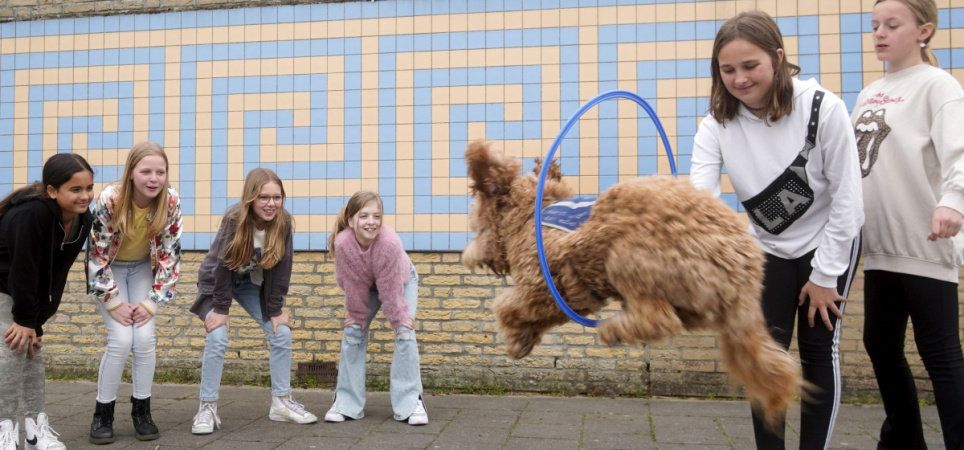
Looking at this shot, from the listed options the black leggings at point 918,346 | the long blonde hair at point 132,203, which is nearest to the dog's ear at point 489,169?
the black leggings at point 918,346

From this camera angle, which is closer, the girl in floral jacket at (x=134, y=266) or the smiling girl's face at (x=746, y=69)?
the smiling girl's face at (x=746, y=69)

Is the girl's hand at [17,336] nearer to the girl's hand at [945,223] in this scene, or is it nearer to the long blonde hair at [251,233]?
the long blonde hair at [251,233]

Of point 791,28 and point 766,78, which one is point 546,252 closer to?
point 766,78

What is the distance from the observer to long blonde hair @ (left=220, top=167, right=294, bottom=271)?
4371 mm

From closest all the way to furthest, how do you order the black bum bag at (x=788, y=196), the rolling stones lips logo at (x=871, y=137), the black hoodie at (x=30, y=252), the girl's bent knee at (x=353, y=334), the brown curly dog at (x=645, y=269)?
the brown curly dog at (x=645, y=269) < the black bum bag at (x=788, y=196) < the rolling stones lips logo at (x=871, y=137) < the black hoodie at (x=30, y=252) < the girl's bent knee at (x=353, y=334)

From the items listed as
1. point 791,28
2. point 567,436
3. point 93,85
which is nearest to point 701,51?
point 791,28

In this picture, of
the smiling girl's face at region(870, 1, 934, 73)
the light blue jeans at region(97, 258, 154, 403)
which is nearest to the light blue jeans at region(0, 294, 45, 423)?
the light blue jeans at region(97, 258, 154, 403)

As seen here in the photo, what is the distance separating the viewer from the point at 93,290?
157 inches

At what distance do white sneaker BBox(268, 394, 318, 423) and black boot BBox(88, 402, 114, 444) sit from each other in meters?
0.96

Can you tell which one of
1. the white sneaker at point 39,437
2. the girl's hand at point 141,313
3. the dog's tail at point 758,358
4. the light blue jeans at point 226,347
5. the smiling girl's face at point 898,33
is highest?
the smiling girl's face at point 898,33

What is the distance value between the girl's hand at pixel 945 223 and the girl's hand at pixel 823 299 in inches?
14.8

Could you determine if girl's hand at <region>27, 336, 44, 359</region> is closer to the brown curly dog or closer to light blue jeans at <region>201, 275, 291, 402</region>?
light blue jeans at <region>201, 275, 291, 402</region>

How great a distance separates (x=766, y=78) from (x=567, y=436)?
9.03 ft

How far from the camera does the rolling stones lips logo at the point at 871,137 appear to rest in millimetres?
2834
